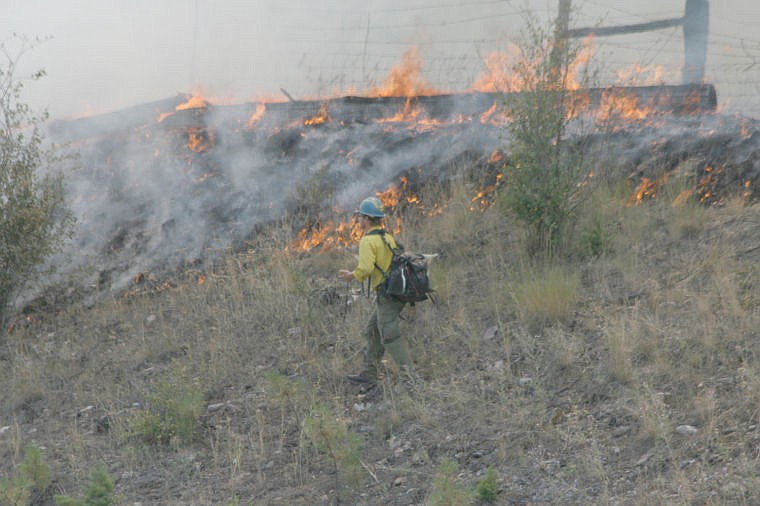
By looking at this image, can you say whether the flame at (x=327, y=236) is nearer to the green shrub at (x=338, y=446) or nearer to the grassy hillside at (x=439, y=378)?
the grassy hillside at (x=439, y=378)

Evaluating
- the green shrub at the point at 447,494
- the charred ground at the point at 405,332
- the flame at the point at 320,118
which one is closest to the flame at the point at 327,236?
the charred ground at the point at 405,332

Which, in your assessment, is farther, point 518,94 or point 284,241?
point 284,241

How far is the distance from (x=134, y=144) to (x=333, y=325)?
501 cm

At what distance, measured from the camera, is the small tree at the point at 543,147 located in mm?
8148

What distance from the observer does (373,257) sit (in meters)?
6.62

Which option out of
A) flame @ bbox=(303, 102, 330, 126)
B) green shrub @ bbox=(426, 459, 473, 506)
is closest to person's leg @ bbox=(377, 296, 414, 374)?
green shrub @ bbox=(426, 459, 473, 506)

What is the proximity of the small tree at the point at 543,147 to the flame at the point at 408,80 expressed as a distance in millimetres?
3144

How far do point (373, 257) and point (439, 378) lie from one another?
1.09 metres

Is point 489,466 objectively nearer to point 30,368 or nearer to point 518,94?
point 518,94

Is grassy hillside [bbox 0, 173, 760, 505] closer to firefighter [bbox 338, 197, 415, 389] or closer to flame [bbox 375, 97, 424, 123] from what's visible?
firefighter [bbox 338, 197, 415, 389]

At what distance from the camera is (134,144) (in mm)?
11539

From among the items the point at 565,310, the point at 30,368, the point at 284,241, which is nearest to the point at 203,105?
the point at 284,241

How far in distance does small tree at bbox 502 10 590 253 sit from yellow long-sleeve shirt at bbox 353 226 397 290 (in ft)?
6.57

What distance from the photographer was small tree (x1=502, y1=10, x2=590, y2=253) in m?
8.15
